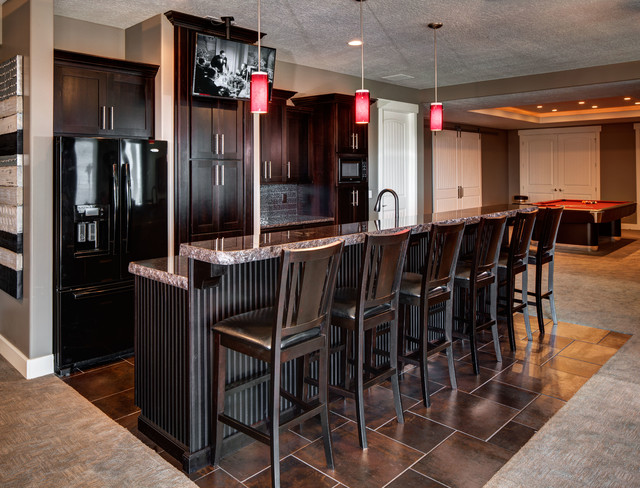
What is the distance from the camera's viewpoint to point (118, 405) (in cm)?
325

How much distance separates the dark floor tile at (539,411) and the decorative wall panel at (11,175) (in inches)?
138

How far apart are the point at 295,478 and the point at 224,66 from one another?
11.2 ft

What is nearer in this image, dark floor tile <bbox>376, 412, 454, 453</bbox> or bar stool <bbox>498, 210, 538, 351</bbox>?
dark floor tile <bbox>376, 412, 454, 453</bbox>

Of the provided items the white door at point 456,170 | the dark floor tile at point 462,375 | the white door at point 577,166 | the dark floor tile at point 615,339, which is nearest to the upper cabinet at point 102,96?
the dark floor tile at point 462,375

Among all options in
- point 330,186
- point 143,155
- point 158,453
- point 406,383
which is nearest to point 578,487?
point 406,383

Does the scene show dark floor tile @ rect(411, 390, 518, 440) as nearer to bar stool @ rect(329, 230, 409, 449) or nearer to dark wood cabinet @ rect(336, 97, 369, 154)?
bar stool @ rect(329, 230, 409, 449)

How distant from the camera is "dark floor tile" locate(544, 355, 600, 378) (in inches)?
144

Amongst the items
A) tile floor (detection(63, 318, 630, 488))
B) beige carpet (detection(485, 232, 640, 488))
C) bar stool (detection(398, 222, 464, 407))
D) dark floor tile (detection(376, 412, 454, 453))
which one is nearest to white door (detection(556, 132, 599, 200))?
beige carpet (detection(485, 232, 640, 488))

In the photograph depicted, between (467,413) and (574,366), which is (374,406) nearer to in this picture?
(467,413)

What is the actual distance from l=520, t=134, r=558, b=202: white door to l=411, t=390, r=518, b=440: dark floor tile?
1184 cm

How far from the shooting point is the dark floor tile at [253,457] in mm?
2479

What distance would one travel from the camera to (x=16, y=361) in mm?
3924

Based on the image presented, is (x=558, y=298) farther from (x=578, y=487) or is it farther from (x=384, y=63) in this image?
(x=578, y=487)

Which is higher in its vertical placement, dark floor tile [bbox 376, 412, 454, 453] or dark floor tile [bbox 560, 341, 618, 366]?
dark floor tile [bbox 560, 341, 618, 366]
